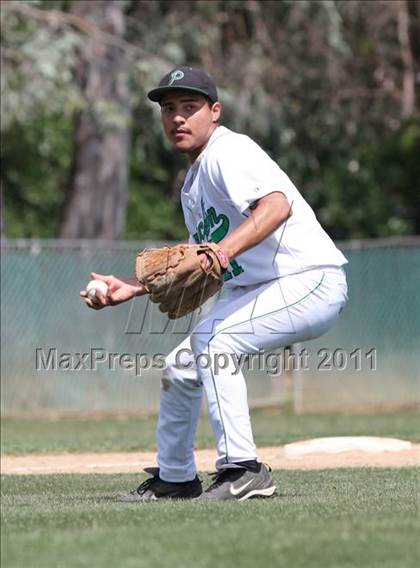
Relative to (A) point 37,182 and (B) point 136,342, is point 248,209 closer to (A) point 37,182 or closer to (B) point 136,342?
(B) point 136,342

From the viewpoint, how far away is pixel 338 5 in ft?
69.9

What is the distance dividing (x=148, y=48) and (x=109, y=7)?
64.5 inches

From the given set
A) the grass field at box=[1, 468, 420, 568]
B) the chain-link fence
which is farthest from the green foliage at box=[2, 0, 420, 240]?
the grass field at box=[1, 468, 420, 568]

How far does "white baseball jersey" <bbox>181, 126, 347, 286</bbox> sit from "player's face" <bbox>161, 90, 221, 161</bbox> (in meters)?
0.06

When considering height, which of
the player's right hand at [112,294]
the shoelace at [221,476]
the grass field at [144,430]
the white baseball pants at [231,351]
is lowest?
the grass field at [144,430]

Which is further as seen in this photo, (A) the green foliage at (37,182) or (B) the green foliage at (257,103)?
(A) the green foliage at (37,182)

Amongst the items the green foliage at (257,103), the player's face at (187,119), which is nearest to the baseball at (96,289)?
the player's face at (187,119)

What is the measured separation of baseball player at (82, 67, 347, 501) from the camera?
6.11 metres

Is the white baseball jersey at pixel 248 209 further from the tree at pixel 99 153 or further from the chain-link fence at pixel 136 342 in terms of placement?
the tree at pixel 99 153

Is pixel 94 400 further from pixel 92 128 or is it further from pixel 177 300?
pixel 177 300

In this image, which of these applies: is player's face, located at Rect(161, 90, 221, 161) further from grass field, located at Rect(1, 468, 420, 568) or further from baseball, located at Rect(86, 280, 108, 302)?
grass field, located at Rect(1, 468, 420, 568)

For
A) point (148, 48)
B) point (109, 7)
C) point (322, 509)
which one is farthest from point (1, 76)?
point (322, 509)

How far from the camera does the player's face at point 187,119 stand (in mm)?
6410

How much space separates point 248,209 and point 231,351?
675 millimetres
